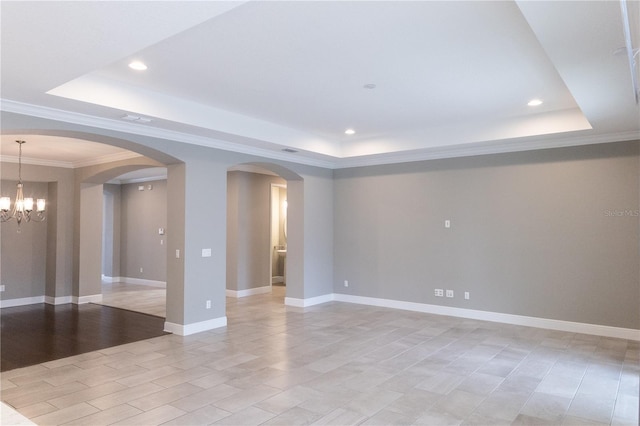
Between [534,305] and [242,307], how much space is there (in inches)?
186

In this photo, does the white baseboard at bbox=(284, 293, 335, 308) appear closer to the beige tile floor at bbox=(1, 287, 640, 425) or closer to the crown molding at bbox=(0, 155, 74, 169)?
the beige tile floor at bbox=(1, 287, 640, 425)

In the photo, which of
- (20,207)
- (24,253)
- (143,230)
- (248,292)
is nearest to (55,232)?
(24,253)

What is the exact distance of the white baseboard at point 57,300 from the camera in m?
8.02

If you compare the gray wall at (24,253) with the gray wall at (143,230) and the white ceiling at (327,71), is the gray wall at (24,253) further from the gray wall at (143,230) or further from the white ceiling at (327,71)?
the gray wall at (143,230)

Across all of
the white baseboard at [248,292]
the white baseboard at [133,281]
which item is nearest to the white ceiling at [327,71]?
the white baseboard at [248,292]

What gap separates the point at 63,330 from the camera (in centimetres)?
592

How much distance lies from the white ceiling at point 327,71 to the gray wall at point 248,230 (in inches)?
88.0

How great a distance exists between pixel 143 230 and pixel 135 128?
6.16 meters

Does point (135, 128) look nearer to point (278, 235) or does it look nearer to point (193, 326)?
point (193, 326)

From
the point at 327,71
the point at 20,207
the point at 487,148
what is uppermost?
the point at 327,71

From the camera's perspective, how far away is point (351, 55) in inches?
144

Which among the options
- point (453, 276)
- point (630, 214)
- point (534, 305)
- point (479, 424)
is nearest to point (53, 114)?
point (479, 424)

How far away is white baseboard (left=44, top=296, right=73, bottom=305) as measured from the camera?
8.02 meters

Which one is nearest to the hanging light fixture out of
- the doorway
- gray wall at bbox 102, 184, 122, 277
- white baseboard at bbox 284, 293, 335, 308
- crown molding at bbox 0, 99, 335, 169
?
crown molding at bbox 0, 99, 335, 169
